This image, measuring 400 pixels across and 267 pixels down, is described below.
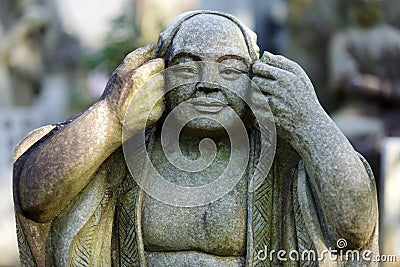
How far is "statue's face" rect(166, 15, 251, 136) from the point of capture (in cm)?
258

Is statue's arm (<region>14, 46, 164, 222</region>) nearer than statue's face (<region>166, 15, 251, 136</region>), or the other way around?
statue's arm (<region>14, 46, 164, 222</region>)

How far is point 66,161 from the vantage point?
2.45m

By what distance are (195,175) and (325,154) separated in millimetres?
456

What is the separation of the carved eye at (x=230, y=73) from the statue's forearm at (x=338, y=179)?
280 mm

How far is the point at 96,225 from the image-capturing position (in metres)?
2.59

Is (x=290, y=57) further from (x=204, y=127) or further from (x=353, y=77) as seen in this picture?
(x=204, y=127)

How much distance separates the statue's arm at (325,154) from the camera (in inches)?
96.1

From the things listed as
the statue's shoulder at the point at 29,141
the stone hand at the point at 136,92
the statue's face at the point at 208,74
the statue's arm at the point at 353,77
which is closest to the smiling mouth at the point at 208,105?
the statue's face at the point at 208,74

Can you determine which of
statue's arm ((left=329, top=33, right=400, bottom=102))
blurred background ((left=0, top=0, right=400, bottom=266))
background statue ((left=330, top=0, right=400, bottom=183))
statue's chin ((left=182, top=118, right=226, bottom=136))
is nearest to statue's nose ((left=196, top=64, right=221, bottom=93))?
statue's chin ((left=182, top=118, right=226, bottom=136))

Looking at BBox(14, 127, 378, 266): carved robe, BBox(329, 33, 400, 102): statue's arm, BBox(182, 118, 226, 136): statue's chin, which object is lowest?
BBox(14, 127, 378, 266): carved robe

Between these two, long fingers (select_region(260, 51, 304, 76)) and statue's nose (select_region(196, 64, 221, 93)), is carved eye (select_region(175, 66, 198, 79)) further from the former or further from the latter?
long fingers (select_region(260, 51, 304, 76))

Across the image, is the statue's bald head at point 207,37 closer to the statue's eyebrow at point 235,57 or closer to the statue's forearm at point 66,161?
the statue's eyebrow at point 235,57

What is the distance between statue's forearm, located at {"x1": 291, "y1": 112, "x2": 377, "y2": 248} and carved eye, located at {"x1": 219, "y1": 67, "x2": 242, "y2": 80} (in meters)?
0.28

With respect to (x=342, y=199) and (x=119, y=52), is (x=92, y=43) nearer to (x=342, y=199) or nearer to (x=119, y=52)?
(x=119, y=52)
